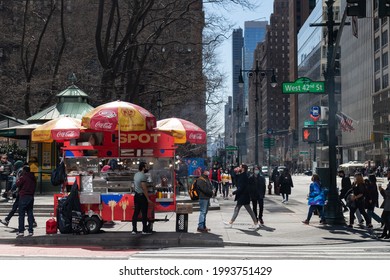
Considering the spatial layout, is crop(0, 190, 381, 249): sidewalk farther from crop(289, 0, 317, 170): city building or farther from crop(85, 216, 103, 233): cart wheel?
crop(289, 0, 317, 170): city building

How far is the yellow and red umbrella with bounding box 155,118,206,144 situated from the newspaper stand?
0.22 metres

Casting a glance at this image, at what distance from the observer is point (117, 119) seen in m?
13.8

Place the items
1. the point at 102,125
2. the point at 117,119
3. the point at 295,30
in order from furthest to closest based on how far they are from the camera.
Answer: the point at 295,30
the point at 117,119
the point at 102,125

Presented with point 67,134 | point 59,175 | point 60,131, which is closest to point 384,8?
point 67,134

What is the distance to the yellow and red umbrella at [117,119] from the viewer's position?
13.7m

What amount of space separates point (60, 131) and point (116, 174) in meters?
1.82

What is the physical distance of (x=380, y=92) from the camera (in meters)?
95.0

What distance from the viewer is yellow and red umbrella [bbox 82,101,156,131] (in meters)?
13.7

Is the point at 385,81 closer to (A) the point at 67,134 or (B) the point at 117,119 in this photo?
(A) the point at 67,134

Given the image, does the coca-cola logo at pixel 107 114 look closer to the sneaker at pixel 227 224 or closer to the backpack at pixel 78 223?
the backpack at pixel 78 223

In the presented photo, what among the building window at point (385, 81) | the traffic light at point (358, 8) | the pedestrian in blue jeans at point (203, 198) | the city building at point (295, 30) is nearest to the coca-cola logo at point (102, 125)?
the pedestrian in blue jeans at point (203, 198)

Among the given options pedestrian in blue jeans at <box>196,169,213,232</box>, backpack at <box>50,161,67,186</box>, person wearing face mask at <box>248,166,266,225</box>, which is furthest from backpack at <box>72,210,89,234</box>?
person wearing face mask at <box>248,166,266,225</box>

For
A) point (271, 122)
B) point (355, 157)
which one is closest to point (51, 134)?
point (355, 157)
